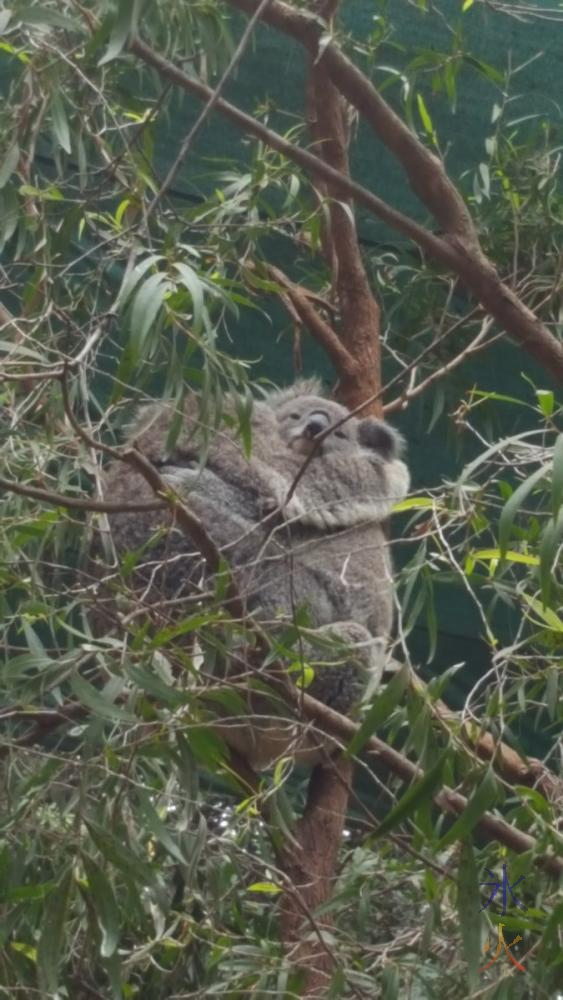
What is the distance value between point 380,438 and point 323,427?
13 centimetres

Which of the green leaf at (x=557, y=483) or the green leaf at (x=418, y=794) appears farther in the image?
the green leaf at (x=418, y=794)

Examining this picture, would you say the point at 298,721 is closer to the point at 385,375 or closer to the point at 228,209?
the point at 228,209

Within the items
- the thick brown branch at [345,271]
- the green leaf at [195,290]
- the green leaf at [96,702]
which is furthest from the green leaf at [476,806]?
the thick brown branch at [345,271]

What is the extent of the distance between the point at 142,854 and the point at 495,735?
51 cm

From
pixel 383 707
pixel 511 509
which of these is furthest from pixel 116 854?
pixel 511 509

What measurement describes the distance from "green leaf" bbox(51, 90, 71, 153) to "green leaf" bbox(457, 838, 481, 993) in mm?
1089

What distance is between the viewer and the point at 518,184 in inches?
129

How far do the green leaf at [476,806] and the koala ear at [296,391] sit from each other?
1.93 meters

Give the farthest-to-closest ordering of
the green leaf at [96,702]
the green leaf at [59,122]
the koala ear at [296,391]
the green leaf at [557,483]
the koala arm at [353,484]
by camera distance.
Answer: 1. the koala ear at [296,391]
2. the koala arm at [353,484]
3. the green leaf at [59,122]
4. the green leaf at [96,702]
5. the green leaf at [557,483]

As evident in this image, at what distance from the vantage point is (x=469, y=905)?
181cm

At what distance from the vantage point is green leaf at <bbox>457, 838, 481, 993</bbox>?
1.78 meters

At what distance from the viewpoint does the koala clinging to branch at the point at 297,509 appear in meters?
Result: 3.07

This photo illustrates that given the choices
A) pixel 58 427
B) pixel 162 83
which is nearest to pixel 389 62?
pixel 162 83

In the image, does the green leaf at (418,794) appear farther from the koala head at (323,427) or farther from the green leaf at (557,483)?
the koala head at (323,427)
